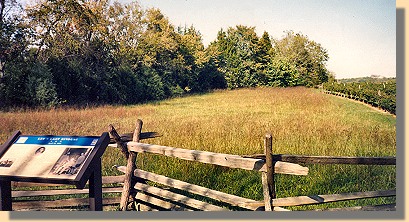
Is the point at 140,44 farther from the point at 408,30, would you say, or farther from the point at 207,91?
the point at 408,30

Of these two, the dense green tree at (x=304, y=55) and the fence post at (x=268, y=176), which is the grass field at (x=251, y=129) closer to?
the dense green tree at (x=304, y=55)

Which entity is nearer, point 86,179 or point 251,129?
point 86,179

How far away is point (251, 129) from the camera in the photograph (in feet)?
18.7

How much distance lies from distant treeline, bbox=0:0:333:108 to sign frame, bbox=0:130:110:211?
5.43 ft

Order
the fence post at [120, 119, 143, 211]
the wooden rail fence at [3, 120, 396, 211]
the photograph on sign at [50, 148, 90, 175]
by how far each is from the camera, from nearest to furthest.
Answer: the photograph on sign at [50, 148, 90, 175] → the wooden rail fence at [3, 120, 396, 211] → the fence post at [120, 119, 143, 211]

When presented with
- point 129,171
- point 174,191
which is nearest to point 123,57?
point 129,171

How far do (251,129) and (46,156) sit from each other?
8.43ft

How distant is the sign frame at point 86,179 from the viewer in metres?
3.84

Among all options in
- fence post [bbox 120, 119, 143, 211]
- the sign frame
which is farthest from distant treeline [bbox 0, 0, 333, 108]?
the sign frame

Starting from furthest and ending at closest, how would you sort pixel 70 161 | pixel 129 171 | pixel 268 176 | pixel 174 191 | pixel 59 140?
1. pixel 174 191
2. pixel 129 171
3. pixel 268 176
4. pixel 59 140
5. pixel 70 161

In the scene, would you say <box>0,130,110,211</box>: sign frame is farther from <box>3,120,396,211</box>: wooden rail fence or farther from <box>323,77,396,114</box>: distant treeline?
<box>323,77,396,114</box>: distant treeline

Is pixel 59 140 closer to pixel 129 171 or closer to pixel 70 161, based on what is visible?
pixel 70 161

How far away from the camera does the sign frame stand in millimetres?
3838

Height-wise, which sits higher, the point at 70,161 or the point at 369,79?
the point at 369,79
